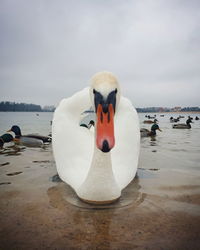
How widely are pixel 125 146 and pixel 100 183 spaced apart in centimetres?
124

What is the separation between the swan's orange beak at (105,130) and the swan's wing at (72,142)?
3.91 feet

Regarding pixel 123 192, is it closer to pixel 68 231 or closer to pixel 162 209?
pixel 162 209

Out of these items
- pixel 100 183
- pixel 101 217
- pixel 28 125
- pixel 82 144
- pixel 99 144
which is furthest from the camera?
pixel 28 125

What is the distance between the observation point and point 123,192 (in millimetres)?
3760

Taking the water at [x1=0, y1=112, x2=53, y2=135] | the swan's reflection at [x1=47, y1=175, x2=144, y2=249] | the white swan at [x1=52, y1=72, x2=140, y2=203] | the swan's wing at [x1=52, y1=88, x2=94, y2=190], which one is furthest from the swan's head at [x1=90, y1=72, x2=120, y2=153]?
the water at [x1=0, y1=112, x2=53, y2=135]

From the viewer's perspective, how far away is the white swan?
2.68 m

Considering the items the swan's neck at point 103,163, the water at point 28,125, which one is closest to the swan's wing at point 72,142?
the swan's neck at point 103,163

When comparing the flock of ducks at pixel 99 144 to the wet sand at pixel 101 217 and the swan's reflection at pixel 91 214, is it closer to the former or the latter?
the swan's reflection at pixel 91 214

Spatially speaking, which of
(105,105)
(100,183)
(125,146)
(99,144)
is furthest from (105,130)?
(125,146)

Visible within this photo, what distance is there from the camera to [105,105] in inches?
104

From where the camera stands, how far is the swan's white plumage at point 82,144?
3775 mm

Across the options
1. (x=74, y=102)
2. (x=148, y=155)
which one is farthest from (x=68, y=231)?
(x=148, y=155)

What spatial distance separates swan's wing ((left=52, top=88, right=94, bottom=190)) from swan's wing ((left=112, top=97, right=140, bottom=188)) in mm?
513

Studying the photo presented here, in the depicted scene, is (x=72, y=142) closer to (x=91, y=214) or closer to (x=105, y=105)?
(x=91, y=214)
